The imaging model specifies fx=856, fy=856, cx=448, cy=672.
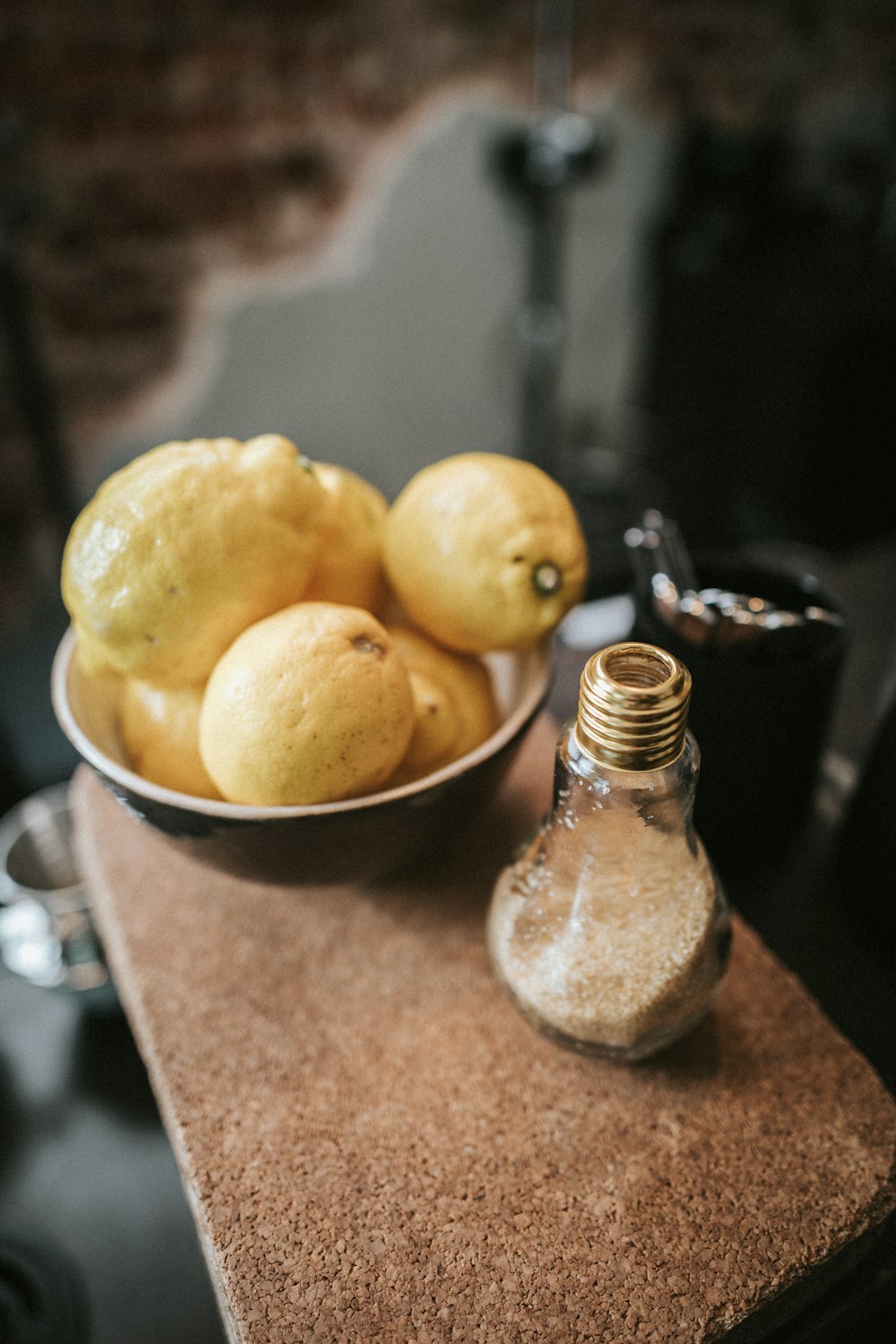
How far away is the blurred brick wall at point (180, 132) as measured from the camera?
1.60 m

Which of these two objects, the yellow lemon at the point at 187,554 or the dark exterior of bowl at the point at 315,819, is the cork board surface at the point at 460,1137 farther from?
the yellow lemon at the point at 187,554

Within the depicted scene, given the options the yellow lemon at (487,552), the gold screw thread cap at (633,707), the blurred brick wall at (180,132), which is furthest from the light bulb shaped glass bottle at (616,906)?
the blurred brick wall at (180,132)

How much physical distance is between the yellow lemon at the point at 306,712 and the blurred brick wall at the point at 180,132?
1580mm

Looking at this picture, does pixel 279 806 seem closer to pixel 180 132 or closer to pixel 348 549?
pixel 348 549

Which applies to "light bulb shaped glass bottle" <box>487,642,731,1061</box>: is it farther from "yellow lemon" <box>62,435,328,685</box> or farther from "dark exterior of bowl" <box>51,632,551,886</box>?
"yellow lemon" <box>62,435,328,685</box>

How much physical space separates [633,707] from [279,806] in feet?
0.63

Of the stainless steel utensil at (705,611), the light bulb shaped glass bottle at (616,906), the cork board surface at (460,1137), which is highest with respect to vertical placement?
the stainless steel utensil at (705,611)

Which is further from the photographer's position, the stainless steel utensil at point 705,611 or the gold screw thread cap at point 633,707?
the stainless steel utensil at point 705,611

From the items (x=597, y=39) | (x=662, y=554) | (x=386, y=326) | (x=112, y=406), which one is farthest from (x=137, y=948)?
(x=597, y=39)

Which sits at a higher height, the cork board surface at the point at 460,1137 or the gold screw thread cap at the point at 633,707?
the gold screw thread cap at the point at 633,707

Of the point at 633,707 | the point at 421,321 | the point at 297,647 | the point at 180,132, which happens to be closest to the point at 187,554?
the point at 297,647

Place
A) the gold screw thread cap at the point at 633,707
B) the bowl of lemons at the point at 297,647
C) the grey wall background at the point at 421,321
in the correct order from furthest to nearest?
the grey wall background at the point at 421,321 < the bowl of lemons at the point at 297,647 < the gold screw thread cap at the point at 633,707

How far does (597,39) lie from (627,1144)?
2.37 meters

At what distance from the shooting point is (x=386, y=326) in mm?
2088
